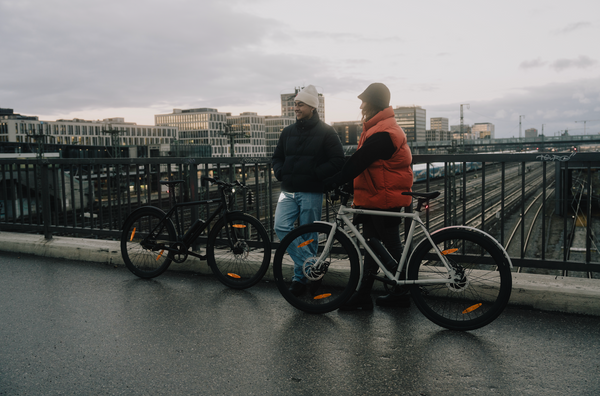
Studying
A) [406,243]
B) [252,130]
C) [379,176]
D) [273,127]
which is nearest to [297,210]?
[379,176]

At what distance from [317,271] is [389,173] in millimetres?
1054

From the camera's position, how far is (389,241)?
13.5ft

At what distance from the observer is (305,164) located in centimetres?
445

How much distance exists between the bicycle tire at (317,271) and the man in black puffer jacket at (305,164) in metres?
0.15

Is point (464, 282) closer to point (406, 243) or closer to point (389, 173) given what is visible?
point (406, 243)

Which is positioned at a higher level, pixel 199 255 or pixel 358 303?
pixel 199 255

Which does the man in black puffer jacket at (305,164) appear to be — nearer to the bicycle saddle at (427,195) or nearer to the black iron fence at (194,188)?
the black iron fence at (194,188)

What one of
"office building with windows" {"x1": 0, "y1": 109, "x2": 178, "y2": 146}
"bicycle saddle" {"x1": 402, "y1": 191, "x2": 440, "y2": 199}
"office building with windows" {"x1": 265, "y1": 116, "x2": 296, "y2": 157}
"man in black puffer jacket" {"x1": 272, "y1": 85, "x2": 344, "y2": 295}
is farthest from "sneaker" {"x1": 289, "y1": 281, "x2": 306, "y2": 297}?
"office building with windows" {"x1": 265, "y1": 116, "x2": 296, "y2": 157}

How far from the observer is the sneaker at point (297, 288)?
4.29 m

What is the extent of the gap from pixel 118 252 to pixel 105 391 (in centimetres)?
340

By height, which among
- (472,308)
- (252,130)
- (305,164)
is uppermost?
(252,130)

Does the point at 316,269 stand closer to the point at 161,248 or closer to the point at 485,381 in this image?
the point at 485,381

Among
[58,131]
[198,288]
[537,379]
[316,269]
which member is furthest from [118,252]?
[58,131]

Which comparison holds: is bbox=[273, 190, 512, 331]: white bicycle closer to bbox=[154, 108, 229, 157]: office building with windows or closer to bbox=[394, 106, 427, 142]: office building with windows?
bbox=[154, 108, 229, 157]: office building with windows
